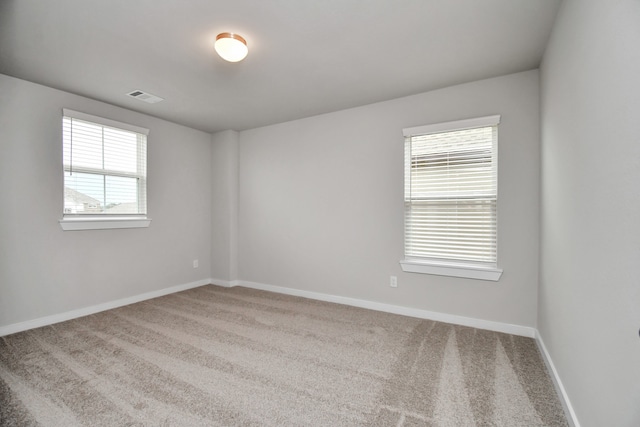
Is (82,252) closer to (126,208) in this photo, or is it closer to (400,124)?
(126,208)

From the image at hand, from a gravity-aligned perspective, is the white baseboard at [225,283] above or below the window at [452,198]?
below

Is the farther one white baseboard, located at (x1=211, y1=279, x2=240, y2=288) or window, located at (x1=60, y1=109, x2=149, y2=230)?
white baseboard, located at (x1=211, y1=279, x2=240, y2=288)

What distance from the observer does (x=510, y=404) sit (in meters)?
1.83

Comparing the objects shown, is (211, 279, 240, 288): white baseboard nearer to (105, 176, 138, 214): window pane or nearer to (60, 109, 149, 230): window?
(60, 109, 149, 230): window

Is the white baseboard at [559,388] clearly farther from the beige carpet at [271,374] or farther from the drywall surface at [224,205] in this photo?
the drywall surface at [224,205]

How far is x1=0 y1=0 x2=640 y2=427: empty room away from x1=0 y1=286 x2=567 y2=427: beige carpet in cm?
2

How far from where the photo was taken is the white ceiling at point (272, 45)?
197cm

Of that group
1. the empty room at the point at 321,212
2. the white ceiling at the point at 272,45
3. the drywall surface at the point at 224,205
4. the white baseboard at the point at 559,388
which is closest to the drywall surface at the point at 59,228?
the empty room at the point at 321,212

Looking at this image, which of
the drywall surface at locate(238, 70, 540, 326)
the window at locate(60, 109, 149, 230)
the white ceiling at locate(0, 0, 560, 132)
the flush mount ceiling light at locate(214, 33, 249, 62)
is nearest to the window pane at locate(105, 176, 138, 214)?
the window at locate(60, 109, 149, 230)

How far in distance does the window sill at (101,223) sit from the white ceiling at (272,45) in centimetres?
151

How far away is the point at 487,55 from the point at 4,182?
4.87 m

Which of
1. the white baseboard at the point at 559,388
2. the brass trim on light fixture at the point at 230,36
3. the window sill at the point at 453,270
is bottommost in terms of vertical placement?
the white baseboard at the point at 559,388

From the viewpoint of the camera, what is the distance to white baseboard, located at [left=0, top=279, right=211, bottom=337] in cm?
293

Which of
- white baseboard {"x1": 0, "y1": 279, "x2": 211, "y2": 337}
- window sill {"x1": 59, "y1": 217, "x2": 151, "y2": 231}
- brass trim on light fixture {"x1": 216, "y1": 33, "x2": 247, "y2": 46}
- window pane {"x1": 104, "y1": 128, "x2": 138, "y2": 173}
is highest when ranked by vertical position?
brass trim on light fixture {"x1": 216, "y1": 33, "x2": 247, "y2": 46}
